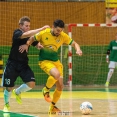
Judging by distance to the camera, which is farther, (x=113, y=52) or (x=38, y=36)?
(x=113, y=52)

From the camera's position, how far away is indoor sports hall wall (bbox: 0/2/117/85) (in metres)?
23.2

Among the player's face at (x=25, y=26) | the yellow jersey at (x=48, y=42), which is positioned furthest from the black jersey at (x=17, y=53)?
the yellow jersey at (x=48, y=42)

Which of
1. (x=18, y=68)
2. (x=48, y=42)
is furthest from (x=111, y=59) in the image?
(x=18, y=68)

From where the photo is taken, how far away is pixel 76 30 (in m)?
24.0

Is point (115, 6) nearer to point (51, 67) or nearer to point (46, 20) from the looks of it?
point (46, 20)

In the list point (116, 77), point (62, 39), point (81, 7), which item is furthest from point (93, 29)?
point (62, 39)

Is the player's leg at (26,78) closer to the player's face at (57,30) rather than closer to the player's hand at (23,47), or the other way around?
the player's hand at (23,47)

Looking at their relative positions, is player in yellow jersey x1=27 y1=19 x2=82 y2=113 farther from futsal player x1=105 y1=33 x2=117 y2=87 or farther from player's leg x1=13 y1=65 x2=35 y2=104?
futsal player x1=105 y1=33 x2=117 y2=87

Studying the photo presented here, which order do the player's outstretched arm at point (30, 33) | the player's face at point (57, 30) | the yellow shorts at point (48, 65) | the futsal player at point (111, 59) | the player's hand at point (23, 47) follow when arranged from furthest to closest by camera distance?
the futsal player at point (111, 59) → the player's hand at point (23, 47) → the yellow shorts at point (48, 65) → the player's face at point (57, 30) → the player's outstretched arm at point (30, 33)

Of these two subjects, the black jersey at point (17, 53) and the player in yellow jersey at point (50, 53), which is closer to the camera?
the player in yellow jersey at point (50, 53)

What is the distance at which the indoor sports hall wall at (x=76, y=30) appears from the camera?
2319cm

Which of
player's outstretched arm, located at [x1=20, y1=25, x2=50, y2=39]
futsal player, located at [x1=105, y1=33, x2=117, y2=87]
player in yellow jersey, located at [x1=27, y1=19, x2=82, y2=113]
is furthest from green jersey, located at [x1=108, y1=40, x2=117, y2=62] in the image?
player's outstretched arm, located at [x1=20, y1=25, x2=50, y2=39]

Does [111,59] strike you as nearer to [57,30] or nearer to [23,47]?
[23,47]

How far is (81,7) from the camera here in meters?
24.1
